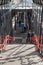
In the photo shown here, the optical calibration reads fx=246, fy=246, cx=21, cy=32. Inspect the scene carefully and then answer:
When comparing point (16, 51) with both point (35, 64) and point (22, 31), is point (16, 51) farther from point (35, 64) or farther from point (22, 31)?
point (22, 31)

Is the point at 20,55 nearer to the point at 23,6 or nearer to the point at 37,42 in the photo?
the point at 37,42

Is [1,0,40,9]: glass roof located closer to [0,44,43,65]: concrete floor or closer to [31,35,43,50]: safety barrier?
[31,35,43,50]: safety barrier

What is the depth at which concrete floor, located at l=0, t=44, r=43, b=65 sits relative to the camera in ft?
52.8

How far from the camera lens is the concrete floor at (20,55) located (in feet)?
52.8

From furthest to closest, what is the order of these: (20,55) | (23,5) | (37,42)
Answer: (23,5) → (37,42) → (20,55)

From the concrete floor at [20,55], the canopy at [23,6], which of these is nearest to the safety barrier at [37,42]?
the concrete floor at [20,55]

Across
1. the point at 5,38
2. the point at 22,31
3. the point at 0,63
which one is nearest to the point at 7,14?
the point at 5,38

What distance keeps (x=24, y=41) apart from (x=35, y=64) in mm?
7530


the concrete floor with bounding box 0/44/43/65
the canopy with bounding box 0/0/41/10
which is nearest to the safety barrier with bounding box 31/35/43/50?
the concrete floor with bounding box 0/44/43/65

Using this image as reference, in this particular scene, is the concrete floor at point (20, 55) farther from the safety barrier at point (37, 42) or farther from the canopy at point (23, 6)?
the canopy at point (23, 6)

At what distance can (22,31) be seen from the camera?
29.6 m

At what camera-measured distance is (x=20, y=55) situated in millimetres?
18172

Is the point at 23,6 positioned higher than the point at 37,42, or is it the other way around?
the point at 23,6

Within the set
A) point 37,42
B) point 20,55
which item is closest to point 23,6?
point 37,42
